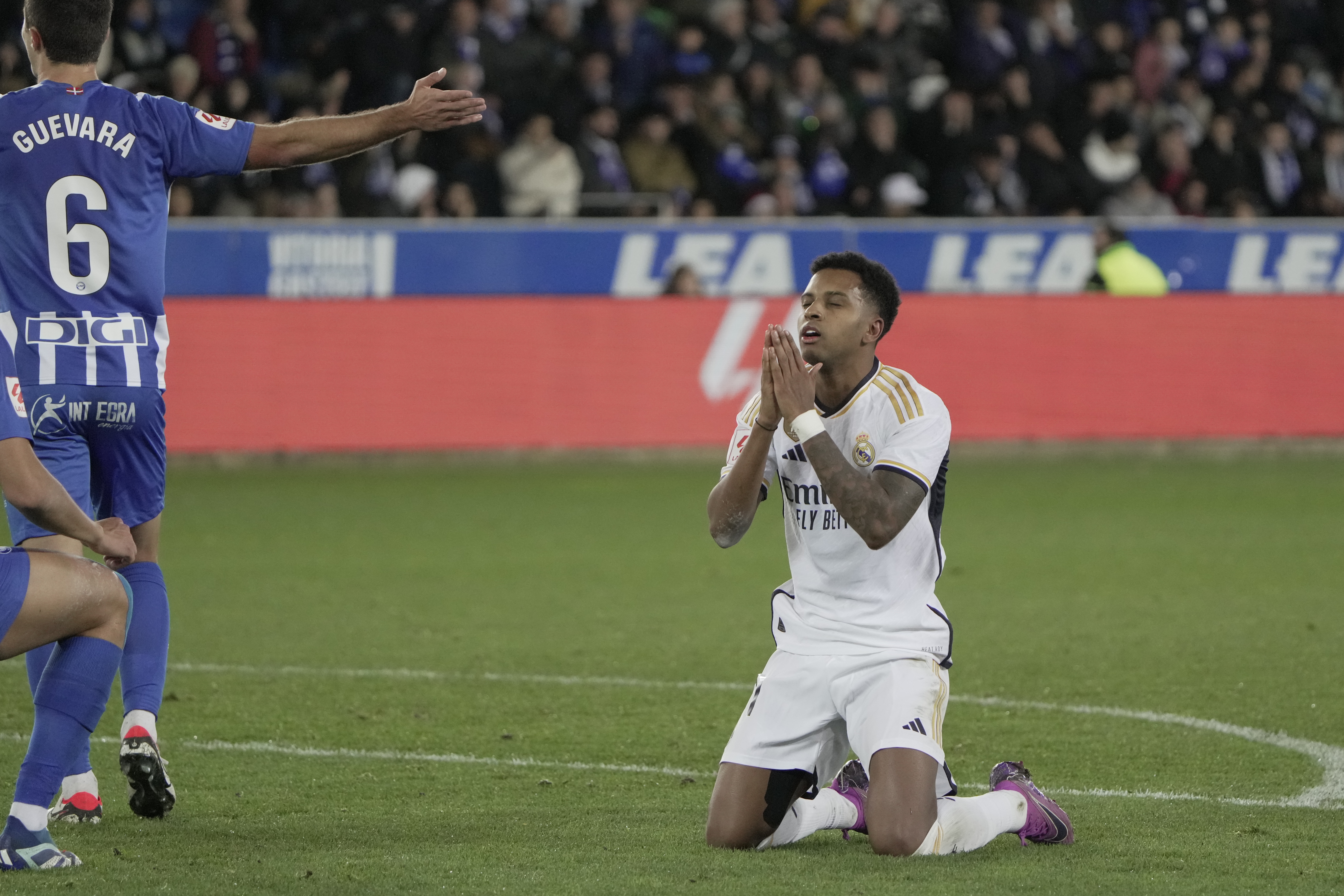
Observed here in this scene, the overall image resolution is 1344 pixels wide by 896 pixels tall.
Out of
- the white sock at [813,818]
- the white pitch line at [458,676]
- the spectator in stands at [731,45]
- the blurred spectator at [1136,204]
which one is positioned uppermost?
the spectator in stands at [731,45]

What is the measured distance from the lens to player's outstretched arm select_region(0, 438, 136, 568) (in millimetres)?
4152

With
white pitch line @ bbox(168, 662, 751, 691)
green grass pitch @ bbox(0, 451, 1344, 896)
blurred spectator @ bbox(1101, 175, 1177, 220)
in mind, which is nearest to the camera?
green grass pitch @ bbox(0, 451, 1344, 896)

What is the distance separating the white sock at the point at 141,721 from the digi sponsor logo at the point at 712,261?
11562 mm

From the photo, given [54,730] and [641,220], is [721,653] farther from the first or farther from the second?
[641,220]

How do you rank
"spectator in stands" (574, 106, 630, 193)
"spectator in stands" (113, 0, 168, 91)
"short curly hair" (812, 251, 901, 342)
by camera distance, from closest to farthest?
"short curly hair" (812, 251, 901, 342)
"spectator in stands" (113, 0, 168, 91)
"spectator in stands" (574, 106, 630, 193)

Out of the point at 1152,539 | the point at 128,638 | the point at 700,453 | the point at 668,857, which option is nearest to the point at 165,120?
the point at 128,638

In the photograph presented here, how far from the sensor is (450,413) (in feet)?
48.3

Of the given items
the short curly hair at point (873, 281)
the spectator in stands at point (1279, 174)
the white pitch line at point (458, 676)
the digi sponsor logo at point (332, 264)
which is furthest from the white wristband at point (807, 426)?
the spectator in stands at point (1279, 174)

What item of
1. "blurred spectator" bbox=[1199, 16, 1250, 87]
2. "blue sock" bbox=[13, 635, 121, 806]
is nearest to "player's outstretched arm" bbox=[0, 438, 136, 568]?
"blue sock" bbox=[13, 635, 121, 806]

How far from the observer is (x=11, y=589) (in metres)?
4.16

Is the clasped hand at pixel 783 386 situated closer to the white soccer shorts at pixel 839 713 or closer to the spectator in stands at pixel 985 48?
the white soccer shorts at pixel 839 713

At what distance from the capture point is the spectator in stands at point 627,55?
739 inches

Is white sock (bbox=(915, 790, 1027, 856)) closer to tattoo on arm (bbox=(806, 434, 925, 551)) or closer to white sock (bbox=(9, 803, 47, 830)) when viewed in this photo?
tattoo on arm (bbox=(806, 434, 925, 551))

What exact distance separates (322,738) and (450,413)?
8.76 m
